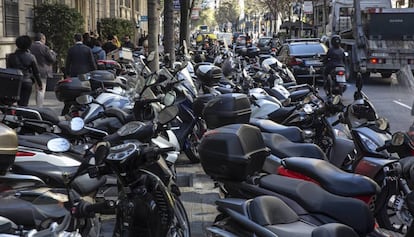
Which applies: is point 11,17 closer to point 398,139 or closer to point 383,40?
point 383,40

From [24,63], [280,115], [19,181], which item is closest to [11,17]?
[24,63]

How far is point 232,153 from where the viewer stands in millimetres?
3738

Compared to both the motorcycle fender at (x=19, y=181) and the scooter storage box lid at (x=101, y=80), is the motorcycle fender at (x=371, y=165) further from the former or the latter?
the scooter storage box lid at (x=101, y=80)

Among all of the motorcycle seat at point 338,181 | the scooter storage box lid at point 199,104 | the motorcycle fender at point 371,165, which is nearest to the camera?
the motorcycle seat at point 338,181

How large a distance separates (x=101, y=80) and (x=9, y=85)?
8.87 ft

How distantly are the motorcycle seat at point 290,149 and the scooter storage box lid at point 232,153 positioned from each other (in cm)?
154

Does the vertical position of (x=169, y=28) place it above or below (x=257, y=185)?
above

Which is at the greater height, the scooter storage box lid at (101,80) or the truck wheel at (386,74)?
the scooter storage box lid at (101,80)

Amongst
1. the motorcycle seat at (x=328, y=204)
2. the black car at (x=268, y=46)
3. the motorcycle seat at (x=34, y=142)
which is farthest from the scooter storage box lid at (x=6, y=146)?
the black car at (x=268, y=46)

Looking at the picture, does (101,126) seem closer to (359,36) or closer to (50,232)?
(50,232)

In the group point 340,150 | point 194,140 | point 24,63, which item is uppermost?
point 24,63

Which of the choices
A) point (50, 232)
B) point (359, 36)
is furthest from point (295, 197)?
point (359, 36)

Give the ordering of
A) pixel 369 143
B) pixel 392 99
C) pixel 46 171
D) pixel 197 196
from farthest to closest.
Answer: pixel 392 99
pixel 197 196
pixel 369 143
pixel 46 171

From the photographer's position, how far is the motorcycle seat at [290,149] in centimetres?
545
